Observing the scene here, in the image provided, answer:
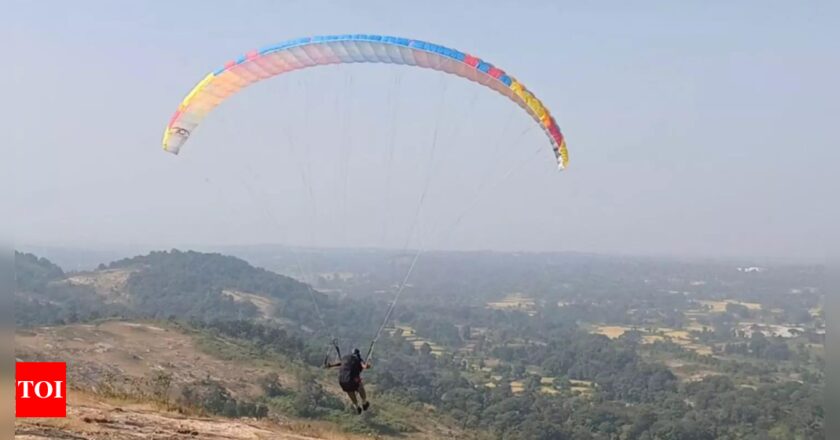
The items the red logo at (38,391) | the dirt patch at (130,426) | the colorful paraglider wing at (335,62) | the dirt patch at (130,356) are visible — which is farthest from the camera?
the dirt patch at (130,356)

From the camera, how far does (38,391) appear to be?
33.9 ft

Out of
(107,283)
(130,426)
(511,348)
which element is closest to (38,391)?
(130,426)

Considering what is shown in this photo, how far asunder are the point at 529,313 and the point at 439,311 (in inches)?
1062

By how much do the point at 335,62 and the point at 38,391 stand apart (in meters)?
8.96

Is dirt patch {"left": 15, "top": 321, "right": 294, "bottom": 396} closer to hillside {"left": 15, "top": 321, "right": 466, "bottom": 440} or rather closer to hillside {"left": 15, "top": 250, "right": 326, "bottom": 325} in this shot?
hillside {"left": 15, "top": 321, "right": 466, "bottom": 440}

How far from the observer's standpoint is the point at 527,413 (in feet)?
196

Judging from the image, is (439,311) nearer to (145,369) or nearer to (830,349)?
(145,369)

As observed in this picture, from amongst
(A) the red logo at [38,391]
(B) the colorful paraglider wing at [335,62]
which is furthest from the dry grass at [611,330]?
(A) the red logo at [38,391]

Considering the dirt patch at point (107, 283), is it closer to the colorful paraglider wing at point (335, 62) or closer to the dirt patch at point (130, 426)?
the colorful paraglider wing at point (335, 62)

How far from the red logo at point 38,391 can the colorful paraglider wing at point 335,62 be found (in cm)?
634

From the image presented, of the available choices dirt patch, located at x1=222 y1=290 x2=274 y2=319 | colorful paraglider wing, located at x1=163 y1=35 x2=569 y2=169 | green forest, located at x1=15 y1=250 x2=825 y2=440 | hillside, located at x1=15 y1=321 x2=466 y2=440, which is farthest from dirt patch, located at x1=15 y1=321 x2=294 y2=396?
dirt patch, located at x1=222 y1=290 x2=274 y2=319

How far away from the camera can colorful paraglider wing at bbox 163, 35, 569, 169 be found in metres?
15.0

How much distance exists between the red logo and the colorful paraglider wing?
6342mm

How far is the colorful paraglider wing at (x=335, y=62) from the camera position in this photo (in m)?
15.0
